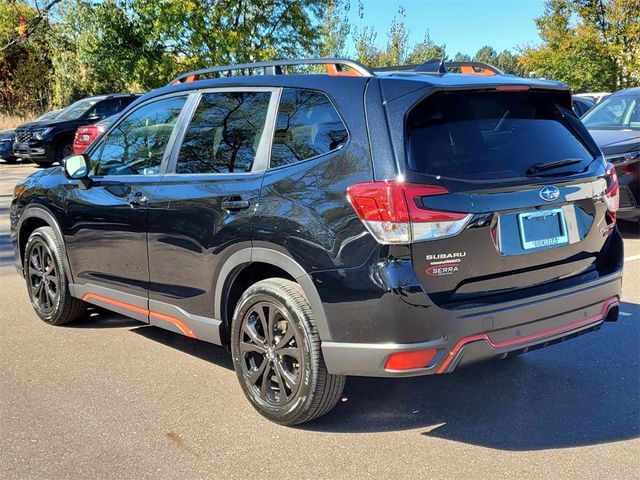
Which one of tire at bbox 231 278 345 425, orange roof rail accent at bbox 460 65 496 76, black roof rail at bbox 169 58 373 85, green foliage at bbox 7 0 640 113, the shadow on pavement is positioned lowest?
the shadow on pavement

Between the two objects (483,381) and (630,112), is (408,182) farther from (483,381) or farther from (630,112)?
(630,112)

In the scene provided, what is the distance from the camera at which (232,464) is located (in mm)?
3182

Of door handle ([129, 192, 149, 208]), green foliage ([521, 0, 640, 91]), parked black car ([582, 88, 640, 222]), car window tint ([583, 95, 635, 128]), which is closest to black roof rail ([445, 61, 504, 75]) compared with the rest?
door handle ([129, 192, 149, 208])

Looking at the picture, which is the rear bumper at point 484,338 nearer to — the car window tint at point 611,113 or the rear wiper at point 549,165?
the rear wiper at point 549,165

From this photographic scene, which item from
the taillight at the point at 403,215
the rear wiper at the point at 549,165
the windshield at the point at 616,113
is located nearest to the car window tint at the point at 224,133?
the taillight at the point at 403,215

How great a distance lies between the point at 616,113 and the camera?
923 centimetres

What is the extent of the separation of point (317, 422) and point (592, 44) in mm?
28585

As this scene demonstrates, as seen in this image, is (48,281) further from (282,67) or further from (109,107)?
(109,107)

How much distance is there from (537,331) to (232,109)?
82.8 inches

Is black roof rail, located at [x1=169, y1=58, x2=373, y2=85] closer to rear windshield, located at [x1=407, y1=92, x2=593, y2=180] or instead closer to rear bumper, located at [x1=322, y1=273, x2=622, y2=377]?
rear windshield, located at [x1=407, y1=92, x2=593, y2=180]

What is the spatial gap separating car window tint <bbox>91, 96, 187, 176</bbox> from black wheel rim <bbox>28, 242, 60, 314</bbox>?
926 mm

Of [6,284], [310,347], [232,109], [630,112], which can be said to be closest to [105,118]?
[6,284]

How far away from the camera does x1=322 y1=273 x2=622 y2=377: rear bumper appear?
9.98 feet

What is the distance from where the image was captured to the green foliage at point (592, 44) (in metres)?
26.8
